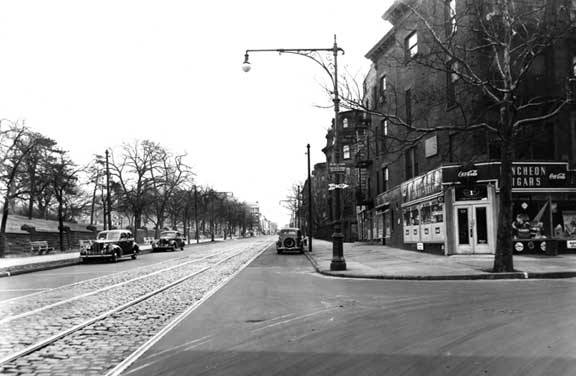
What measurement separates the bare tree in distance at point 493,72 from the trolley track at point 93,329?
30.8ft

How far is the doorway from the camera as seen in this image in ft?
76.2

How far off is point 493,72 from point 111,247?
21.5 metres

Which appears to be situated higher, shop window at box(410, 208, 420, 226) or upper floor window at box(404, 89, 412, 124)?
upper floor window at box(404, 89, 412, 124)

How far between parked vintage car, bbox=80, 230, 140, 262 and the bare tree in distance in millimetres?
16462

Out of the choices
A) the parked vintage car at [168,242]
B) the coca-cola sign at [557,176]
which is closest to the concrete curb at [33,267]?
the parked vintage car at [168,242]

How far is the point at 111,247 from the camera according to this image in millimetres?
29125

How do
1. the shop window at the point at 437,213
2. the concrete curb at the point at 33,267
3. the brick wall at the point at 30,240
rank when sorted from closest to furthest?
the concrete curb at the point at 33,267, the shop window at the point at 437,213, the brick wall at the point at 30,240

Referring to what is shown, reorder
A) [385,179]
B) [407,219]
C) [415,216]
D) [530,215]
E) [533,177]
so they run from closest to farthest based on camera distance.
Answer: [533,177] → [530,215] → [415,216] → [407,219] → [385,179]

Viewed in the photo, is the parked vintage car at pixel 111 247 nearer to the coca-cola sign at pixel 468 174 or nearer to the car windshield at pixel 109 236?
the car windshield at pixel 109 236

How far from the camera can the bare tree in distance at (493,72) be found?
1588cm

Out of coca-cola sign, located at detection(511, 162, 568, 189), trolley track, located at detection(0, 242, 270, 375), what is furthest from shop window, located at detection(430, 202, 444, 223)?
trolley track, located at detection(0, 242, 270, 375)

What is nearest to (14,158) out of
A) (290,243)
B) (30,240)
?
(30,240)

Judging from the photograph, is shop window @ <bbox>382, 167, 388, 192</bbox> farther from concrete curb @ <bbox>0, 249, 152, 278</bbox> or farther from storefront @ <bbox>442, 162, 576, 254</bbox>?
concrete curb @ <bbox>0, 249, 152, 278</bbox>

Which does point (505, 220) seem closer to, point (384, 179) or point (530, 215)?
point (530, 215)
